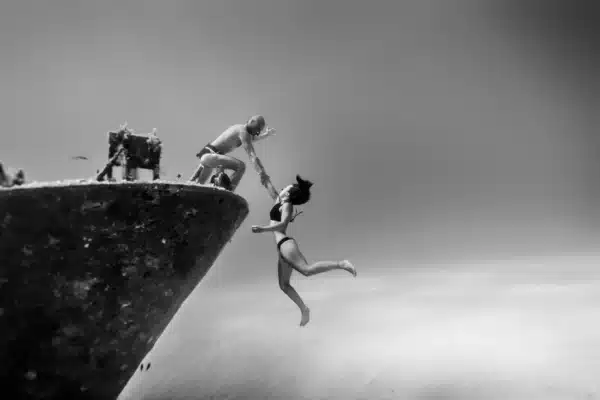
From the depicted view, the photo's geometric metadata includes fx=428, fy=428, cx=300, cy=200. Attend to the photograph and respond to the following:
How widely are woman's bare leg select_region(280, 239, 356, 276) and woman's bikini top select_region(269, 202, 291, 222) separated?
0.54 metres

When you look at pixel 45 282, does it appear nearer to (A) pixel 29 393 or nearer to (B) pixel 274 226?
(A) pixel 29 393

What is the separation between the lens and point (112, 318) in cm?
590

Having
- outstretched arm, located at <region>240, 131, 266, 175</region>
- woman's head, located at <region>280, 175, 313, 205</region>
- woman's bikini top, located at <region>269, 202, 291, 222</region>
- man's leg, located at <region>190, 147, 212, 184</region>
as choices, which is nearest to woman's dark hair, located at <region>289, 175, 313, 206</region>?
woman's head, located at <region>280, 175, 313, 205</region>

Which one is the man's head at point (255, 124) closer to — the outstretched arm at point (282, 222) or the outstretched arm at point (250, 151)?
the outstretched arm at point (250, 151)

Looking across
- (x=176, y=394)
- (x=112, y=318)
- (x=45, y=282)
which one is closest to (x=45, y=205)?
(x=45, y=282)

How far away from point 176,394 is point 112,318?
764 inches

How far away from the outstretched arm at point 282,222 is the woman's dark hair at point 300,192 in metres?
0.17

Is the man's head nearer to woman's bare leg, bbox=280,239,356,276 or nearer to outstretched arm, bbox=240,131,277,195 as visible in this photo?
outstretched arm, bbox=240,131,277,195

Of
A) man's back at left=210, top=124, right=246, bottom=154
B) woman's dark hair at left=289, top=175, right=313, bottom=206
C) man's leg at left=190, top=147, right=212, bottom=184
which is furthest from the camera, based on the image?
man's leg at left=190, top=147, right=212, bottom=184

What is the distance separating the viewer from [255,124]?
838cm

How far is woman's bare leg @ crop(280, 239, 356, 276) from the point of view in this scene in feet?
24.9

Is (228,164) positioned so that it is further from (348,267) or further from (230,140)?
(348,267)

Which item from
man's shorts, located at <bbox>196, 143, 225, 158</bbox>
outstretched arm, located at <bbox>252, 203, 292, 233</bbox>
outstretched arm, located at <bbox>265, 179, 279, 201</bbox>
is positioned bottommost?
outstretched arm, located at <bbox>252, 203, 292, 233</bbox>

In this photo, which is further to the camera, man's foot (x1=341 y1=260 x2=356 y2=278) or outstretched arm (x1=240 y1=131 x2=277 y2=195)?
outstretched arm (x1=240 y1=131 x2=277 y2=195)
